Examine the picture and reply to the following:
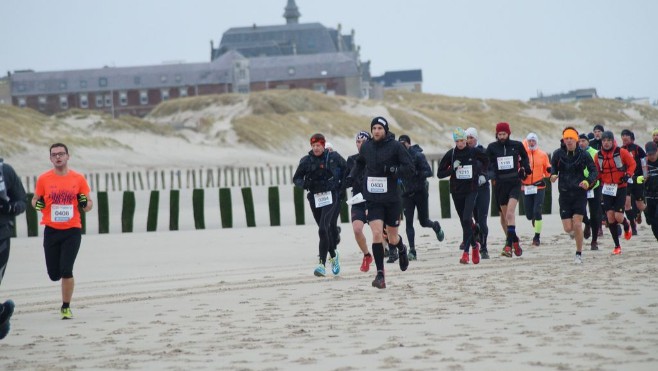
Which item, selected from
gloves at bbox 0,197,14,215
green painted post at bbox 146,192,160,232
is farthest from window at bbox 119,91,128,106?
gloves at bbox 0,197,14,215

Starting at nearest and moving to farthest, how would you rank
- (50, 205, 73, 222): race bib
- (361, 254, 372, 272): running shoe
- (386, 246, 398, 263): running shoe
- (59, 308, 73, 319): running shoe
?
(50, 205, 73, 222): race bib → (59, 308, 73, 319): running shoe → (361, 254, 372, 272): running shoe → (386, 246, 398, 263): running shoe

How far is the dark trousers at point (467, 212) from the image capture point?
1634 centimetres

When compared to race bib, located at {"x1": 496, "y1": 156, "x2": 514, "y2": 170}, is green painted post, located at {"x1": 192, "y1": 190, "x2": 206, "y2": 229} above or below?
below

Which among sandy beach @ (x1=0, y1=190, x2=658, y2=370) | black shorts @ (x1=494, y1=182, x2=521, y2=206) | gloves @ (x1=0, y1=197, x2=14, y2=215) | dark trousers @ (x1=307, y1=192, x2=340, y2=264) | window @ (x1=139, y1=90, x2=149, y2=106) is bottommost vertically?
sandy beach @ (x1=0, y1=190, x2=658, y2=370)

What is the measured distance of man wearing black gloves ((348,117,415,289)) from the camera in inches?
543

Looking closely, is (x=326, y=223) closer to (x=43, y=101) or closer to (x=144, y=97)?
(x=144, y=97)

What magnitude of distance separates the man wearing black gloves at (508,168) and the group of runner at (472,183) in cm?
1

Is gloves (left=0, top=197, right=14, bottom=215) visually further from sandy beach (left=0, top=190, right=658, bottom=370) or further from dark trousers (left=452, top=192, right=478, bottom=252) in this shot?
dark trousers (left=452, top=192, right=478, bottom=252)

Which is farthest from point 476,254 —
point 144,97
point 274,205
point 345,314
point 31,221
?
point 144,97

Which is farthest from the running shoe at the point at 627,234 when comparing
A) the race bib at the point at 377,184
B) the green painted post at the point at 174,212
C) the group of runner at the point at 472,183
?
the green painted post at the point at 174,212

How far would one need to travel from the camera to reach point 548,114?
12494 centimetres

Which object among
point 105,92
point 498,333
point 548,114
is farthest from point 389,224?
point 105,92

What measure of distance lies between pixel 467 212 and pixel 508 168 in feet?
5.30

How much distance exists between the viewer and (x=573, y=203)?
16250 mm
